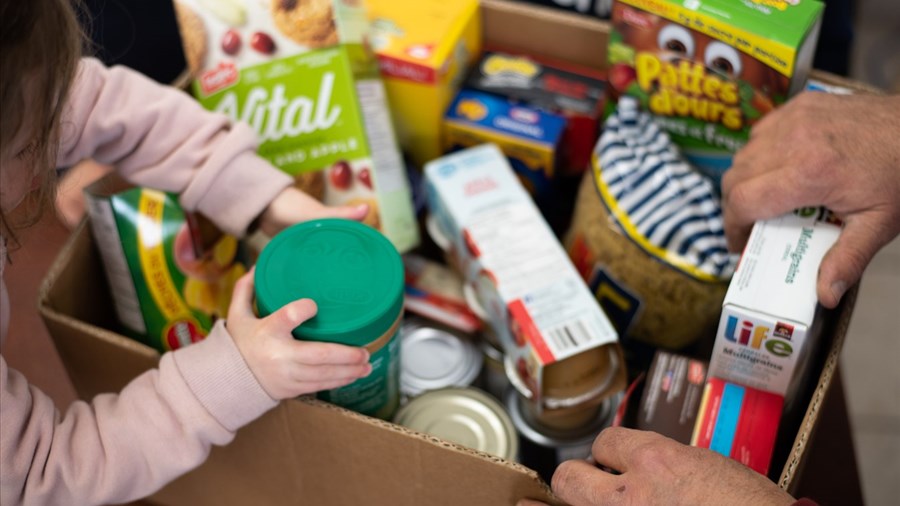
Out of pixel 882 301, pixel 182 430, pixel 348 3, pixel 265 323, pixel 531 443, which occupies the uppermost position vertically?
pixel 348 3

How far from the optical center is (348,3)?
1.10 meters

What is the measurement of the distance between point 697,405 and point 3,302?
70 centimetres

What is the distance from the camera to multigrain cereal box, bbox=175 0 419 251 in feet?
3.53

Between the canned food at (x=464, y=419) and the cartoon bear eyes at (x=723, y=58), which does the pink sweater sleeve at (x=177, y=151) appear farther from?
the cartoon bear eyes at (x=723, y=58)

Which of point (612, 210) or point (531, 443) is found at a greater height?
point (612, 210)

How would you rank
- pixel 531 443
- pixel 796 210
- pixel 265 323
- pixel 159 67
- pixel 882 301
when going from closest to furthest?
pixel 265 323 < pixel 796 210 < pixel 531 443 < pixel 159 67 < pixel 882 301

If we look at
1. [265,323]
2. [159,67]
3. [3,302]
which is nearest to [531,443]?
[265,323]

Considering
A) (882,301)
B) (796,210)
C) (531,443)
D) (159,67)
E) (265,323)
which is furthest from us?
(882,301)

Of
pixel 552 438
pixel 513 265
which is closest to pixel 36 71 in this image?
pixel 513 265

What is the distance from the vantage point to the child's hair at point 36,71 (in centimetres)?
66

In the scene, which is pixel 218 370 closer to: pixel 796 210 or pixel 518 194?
pixel 518 194

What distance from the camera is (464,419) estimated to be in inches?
37.5

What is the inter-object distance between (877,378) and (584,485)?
4.07ft

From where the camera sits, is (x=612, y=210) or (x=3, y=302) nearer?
(x=3, y=302)
